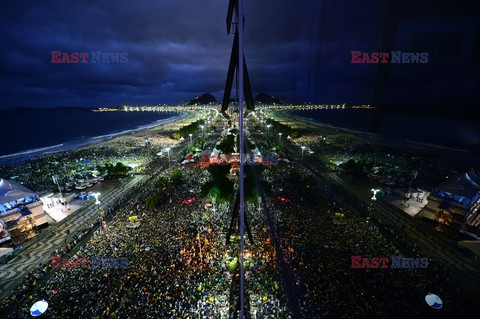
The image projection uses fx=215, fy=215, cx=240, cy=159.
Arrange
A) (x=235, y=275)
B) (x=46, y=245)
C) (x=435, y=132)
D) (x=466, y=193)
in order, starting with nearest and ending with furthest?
(x=235, y=275)
(x=46, y=245)
(x=466, y=193)
(x=435, y=132)

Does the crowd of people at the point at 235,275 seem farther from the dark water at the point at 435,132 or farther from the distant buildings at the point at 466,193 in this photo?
the dark water at the point at 435,132

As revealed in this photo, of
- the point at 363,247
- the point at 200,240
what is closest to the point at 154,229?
the point at 200,240

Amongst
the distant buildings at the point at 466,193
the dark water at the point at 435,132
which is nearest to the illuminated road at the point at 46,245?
the distant buildings at the point at 466,193

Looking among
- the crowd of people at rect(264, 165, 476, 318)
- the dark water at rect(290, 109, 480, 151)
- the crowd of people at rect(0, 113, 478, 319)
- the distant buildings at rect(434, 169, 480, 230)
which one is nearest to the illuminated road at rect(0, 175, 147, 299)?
the crowd of people at rect(0, 113, 478, 319)

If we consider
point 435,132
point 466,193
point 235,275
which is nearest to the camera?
point 235,275

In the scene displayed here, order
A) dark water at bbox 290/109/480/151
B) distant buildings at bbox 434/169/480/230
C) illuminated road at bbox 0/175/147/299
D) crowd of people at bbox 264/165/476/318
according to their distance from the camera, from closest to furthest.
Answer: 1. crowd of people at bbox 264/165/476/318
2. illuminated road at bbox 0/175/147/299
3. distant buildings at bbox 434/169/480/230
4. dark water at bbox 290/109/480/151

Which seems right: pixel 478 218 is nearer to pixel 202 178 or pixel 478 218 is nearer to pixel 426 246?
pixel 426 246

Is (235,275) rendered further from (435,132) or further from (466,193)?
(435,132)

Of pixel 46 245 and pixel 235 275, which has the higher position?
pixel 235 275

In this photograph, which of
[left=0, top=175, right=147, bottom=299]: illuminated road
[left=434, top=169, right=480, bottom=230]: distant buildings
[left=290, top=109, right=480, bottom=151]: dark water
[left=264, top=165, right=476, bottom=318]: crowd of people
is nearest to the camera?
Answer: [left=264, top=165, right=476, bottom=318]: crowd of people

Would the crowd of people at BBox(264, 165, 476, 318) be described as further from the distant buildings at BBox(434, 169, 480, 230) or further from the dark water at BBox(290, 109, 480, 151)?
the dark water at BBox(290, 109, 480, 151)

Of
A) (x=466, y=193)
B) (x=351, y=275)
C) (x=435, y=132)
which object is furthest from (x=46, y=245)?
(x=435, y=132)
